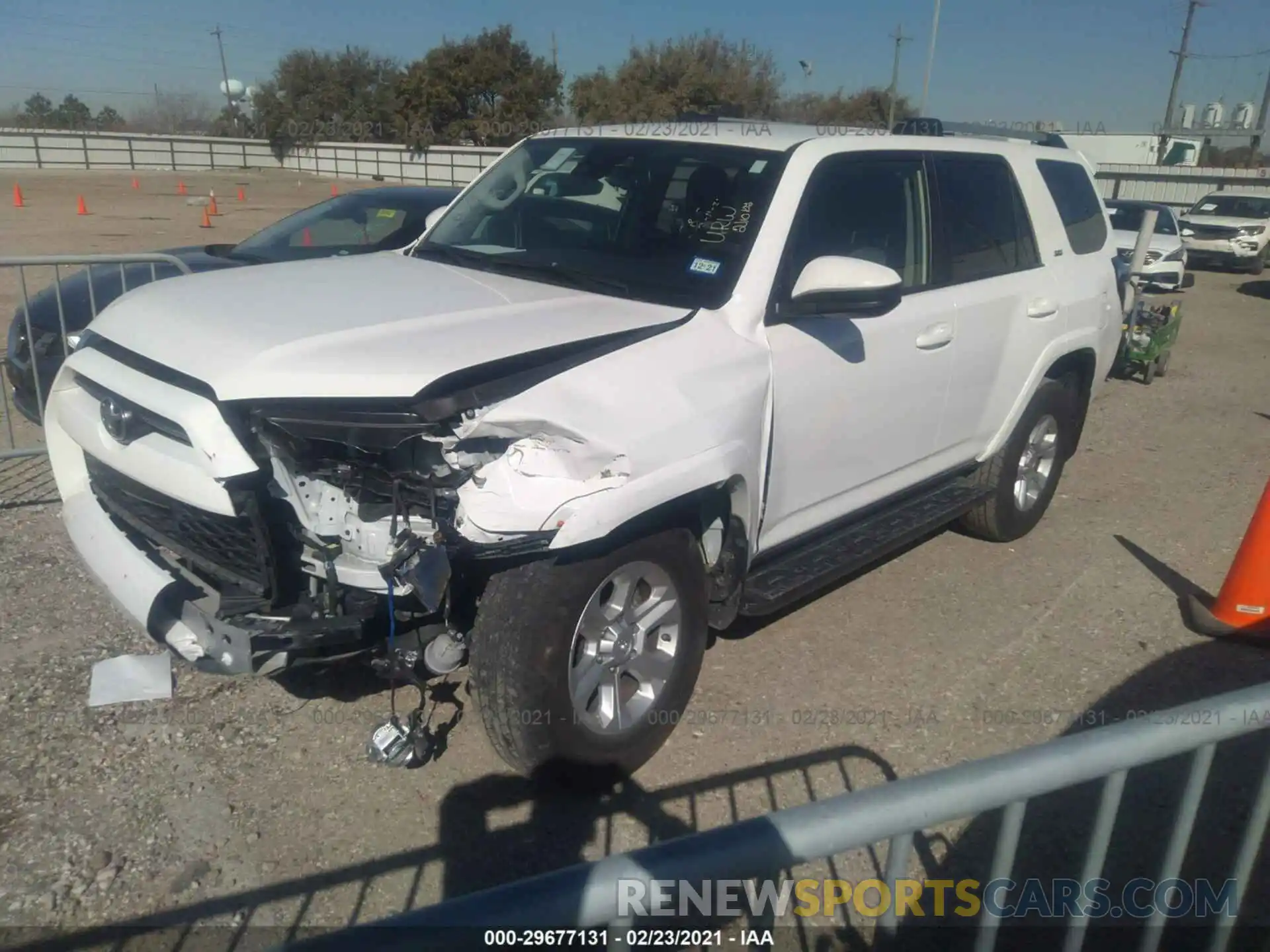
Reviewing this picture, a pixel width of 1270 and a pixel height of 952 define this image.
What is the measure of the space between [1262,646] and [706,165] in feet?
11.5

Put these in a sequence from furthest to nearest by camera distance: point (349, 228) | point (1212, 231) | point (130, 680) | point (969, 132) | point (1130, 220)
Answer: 1. point (1212, 231)
2. point (1130, 220)
3. point (349, 228)
4. point (969, 132)
5. point (130, 680)

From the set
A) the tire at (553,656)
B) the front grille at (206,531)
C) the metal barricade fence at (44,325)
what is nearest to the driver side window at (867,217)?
the tire at (553,656)

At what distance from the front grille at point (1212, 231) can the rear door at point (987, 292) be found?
20.6m

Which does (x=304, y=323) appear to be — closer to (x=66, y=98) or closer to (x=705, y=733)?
(x=705, y=733)

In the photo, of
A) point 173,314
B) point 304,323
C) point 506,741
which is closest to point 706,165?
point 304,323

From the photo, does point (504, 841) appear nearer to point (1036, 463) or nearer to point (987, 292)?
point (987, 292)

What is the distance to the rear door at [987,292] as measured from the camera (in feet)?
15.4

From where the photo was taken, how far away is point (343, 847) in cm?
310

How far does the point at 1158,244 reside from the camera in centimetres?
1805

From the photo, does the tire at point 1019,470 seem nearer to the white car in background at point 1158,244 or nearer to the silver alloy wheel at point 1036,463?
the silver alloy wheel at point 1036,463

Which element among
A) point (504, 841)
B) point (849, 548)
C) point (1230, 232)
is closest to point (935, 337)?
point (849, 548)

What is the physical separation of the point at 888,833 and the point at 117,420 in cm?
277

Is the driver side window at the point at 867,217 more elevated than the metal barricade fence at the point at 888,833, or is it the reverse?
the driver side window at the point at 867,217

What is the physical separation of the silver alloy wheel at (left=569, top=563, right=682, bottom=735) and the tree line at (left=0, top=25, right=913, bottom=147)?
3894 cm
